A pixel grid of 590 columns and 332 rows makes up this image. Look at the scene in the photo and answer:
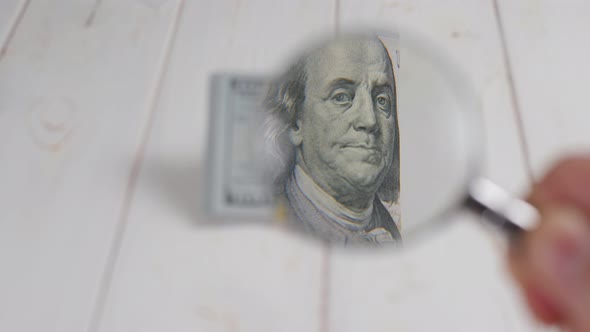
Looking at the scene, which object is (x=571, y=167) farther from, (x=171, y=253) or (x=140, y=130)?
(x=140, y=130)

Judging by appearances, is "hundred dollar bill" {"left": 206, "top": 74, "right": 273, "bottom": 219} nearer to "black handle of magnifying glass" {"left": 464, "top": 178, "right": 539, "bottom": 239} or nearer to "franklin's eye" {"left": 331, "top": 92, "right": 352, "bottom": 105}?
"franklin's eye" {"left": 331, "top": 92, "right": 352, "bottom": 105}

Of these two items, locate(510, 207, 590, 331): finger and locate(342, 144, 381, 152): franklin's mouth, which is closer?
locate(510, 207, 590, 331): finger

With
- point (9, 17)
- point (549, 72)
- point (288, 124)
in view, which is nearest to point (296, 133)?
point (288, 124)

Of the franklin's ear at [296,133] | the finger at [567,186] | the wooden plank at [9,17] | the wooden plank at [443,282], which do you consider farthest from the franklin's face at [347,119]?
the wooden plank at [9,17]

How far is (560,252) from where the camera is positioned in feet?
1.10

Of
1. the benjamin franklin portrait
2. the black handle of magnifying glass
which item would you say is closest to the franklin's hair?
the benjamin franklin portrait

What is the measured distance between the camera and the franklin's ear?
61 cm

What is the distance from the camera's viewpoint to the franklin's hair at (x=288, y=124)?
1.95 feet

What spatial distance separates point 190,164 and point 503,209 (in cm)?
44

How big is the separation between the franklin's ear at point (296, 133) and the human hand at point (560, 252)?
28 centimetres

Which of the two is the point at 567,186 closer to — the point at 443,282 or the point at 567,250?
the point at 567,250

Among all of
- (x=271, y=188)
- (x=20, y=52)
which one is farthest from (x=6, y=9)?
(x=271, y=188)

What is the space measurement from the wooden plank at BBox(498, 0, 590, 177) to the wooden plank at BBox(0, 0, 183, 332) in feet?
1.84

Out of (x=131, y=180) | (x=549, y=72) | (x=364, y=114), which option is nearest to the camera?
(x=364, y=114)
